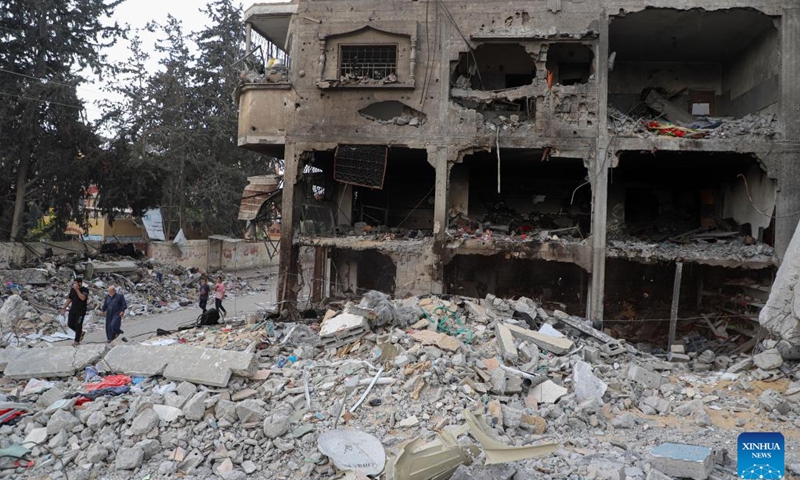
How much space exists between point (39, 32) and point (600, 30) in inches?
823

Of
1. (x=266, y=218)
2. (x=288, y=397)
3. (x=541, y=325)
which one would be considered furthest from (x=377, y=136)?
(x=288, y=397)

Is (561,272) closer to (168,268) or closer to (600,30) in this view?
(600,30)

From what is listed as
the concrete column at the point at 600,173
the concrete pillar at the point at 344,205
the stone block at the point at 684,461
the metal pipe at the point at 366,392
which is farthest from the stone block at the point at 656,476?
the concrete pillar at the point at 344,205

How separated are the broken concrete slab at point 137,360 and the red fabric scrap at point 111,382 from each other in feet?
0.52

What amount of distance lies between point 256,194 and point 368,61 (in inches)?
210

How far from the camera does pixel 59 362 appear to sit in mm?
8539

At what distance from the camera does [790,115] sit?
13.3 meters

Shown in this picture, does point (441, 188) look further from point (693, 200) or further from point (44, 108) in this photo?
point (44, 108)

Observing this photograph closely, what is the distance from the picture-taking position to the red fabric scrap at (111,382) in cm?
784

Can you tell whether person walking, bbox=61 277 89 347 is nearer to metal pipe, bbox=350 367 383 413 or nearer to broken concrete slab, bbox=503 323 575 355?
metal pipe, bbox=350 367 383 413

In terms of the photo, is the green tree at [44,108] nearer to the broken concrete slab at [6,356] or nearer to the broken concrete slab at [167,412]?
the broken concrete slab at [6,356]

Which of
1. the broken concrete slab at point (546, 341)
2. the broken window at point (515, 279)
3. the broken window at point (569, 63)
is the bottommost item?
the broken concrete slab at point (546, 341)

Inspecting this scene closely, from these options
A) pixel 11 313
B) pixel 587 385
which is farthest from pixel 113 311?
pixel 587 385

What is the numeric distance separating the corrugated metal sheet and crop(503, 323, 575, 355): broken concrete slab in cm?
948
